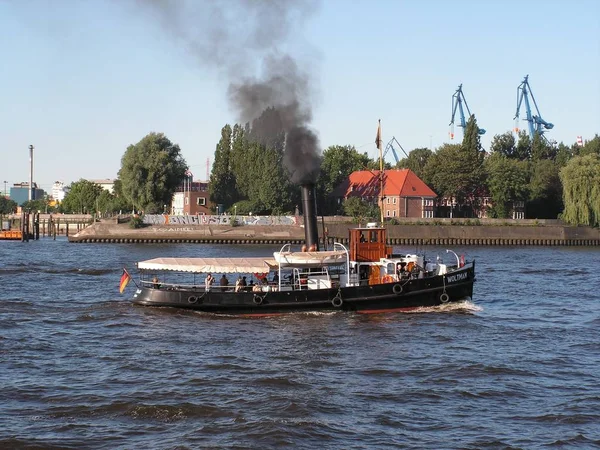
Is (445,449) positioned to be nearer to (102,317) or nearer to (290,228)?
(102,317)

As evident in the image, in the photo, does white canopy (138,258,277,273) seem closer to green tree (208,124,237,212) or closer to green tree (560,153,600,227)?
green tree (560,153,600,227)

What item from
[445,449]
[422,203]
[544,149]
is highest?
[544,149]

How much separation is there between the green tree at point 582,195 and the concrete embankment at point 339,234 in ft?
5.78

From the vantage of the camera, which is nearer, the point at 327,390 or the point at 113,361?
the point at 327,390

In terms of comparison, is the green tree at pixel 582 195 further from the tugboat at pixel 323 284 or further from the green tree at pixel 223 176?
the tugboat at pixel 323 284

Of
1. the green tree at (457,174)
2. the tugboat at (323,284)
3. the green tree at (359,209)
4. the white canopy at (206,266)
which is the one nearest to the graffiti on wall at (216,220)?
the green tree at (359,209)

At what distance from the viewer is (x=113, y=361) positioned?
111 ft

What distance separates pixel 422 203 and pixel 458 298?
95411 mm

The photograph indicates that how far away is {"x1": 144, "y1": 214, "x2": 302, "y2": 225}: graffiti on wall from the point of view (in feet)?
413

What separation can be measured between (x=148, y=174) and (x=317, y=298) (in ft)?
313

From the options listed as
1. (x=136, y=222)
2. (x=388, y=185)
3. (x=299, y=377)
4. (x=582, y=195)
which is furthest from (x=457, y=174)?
(x=299, y=377)

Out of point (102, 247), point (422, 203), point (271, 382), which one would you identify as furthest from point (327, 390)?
point (422, 203)

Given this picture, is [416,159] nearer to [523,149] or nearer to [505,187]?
[523,149]

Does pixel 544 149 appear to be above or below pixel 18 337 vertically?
above
